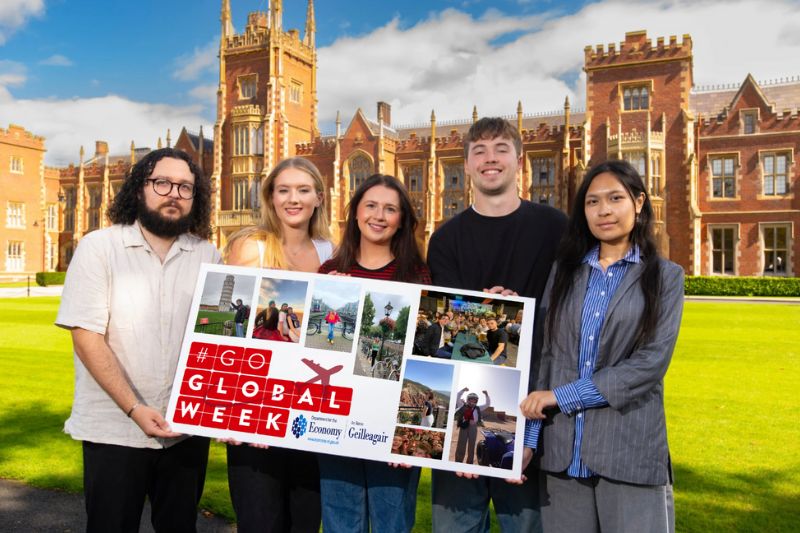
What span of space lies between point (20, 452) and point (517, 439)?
16.1 ft

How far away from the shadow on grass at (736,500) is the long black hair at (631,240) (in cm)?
235

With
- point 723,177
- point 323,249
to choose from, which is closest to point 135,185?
point 323,249

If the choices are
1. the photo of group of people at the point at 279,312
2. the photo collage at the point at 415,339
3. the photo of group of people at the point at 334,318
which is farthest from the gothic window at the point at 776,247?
the photo of group of people at the point at 279,312

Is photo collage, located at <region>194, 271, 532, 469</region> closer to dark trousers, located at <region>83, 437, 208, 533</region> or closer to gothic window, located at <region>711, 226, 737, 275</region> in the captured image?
dark trousers, located at <region>83, 437, 208, 533</region>

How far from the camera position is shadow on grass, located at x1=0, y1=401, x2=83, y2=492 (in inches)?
194

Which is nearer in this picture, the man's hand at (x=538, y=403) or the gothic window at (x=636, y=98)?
the man's hand at (x=538, y=403)

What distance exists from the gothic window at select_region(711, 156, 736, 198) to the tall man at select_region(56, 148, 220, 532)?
32711mm

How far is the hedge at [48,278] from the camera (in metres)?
36.3

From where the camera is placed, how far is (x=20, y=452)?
548 cm

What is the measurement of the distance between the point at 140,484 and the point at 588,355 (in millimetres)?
2150

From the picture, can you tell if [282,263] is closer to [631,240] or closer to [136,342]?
[136,342]

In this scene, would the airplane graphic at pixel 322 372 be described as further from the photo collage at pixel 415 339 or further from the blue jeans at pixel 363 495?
the blue jeans at pixel 363 495

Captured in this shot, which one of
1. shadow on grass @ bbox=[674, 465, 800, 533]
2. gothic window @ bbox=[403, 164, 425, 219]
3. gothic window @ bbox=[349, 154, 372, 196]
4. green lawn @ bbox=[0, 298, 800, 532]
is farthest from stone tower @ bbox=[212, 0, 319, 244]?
shadow on grass @ bbox=[674, 465, 800, 533]

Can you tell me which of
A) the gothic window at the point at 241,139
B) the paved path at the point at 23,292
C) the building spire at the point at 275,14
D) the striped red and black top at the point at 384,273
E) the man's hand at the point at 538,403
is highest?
the building spire at the point at 275,14
